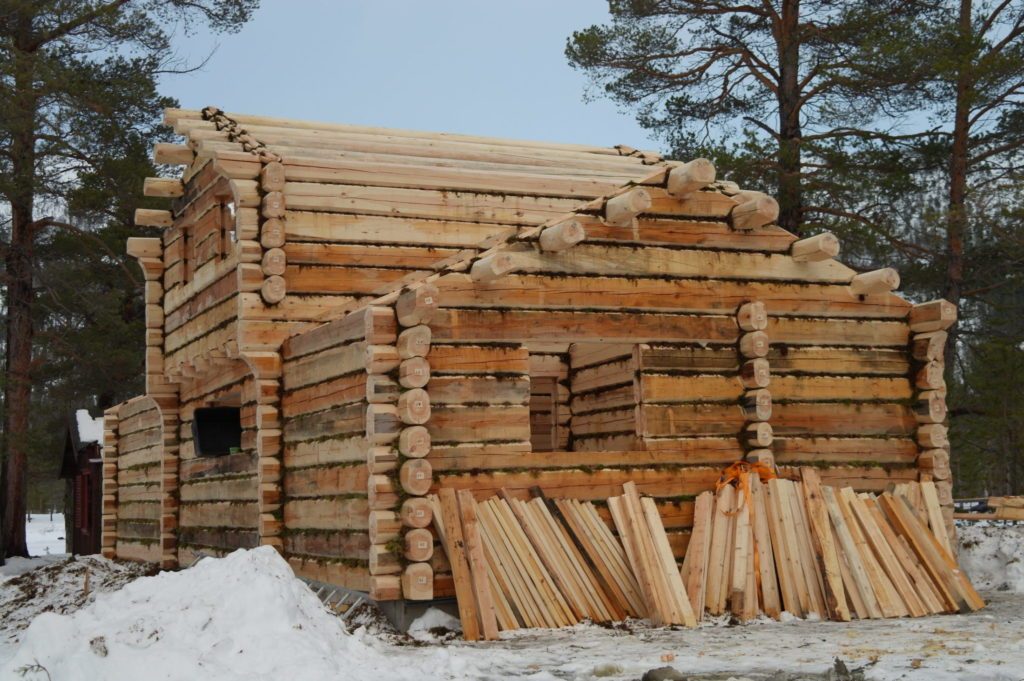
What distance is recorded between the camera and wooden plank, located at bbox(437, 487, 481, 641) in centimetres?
1137

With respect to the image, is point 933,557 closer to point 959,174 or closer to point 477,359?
point 477,359

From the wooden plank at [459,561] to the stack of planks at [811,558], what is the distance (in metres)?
2.35

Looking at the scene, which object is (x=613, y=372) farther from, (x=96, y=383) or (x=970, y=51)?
(x=96, y=383)

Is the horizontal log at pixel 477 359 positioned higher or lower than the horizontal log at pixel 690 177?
lower

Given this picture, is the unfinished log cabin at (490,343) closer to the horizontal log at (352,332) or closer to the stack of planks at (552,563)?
the horizontal log at (352,332)

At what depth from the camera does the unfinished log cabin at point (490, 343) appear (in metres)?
12.3

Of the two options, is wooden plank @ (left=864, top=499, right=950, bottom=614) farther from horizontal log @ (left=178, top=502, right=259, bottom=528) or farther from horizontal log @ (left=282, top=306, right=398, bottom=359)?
horizontal log @ (left=178, top=502, right=259, bottom=528)

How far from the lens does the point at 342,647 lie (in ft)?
32.0

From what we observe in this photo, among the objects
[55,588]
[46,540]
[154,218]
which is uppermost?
[154,218]

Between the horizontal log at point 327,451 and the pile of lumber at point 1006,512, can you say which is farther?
the pile of lumber at point 1006,512

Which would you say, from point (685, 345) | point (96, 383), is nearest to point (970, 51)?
point (685, 345)

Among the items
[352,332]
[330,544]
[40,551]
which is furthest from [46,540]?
[352,332]

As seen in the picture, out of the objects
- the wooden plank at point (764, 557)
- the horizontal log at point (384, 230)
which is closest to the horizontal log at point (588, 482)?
the wooden plank at point (764, 557)

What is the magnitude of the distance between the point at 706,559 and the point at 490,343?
3.10m
